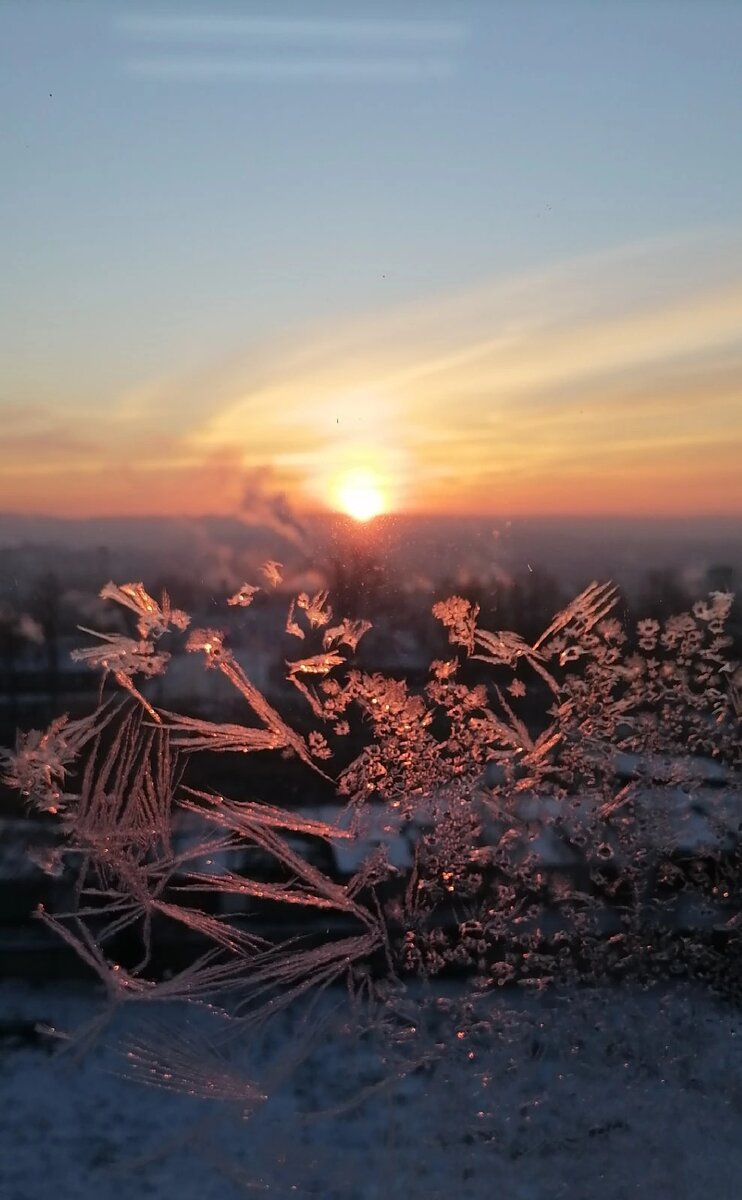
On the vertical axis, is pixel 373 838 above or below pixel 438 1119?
above

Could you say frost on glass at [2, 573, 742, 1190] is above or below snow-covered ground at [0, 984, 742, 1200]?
above

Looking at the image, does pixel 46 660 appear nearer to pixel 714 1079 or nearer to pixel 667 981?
pixel 667 981

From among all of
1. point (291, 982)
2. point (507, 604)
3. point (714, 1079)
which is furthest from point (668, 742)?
→ point (291, 982)

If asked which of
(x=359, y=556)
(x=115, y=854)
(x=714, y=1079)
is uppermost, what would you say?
(x=359, y=556)
